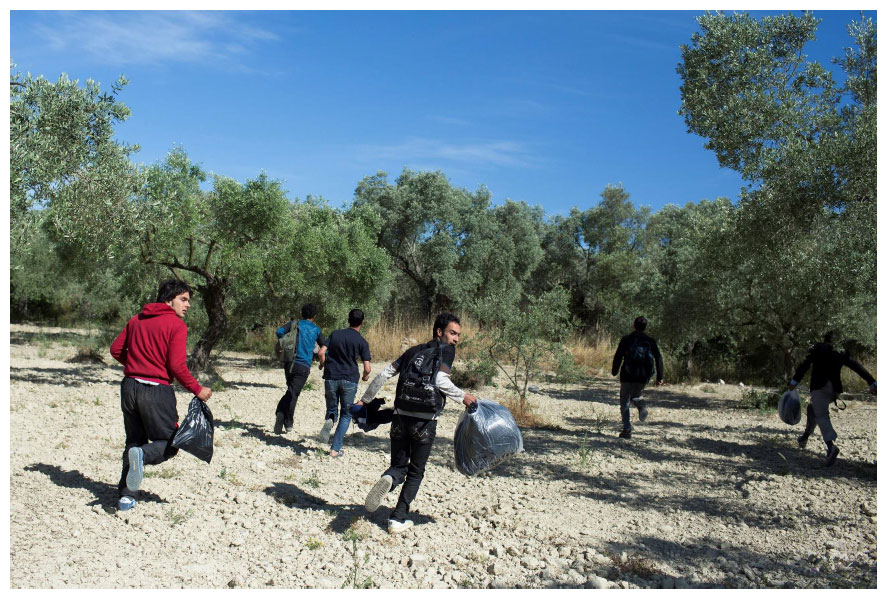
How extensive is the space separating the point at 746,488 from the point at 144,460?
5.90 m

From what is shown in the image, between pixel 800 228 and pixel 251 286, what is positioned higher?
pixel 800 228

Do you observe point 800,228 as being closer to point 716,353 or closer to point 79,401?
point 79,401

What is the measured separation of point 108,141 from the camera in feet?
31.9

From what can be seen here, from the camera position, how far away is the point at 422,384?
213 inches

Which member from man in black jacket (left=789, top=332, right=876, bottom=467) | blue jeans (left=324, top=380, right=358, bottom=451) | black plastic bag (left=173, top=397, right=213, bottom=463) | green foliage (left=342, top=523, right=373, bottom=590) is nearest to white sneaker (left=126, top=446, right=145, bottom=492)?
black plastic bag (left=173, top=397, right=213, bottom=463)

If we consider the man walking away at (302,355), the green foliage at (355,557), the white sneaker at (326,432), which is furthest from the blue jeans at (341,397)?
the green foliage at (355,557)

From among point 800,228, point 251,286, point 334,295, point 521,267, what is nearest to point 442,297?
Answer: point 521,267

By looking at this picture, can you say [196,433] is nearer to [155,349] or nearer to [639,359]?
[155,349]

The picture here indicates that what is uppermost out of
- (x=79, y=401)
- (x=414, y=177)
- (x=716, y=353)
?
(x=414, y=177)

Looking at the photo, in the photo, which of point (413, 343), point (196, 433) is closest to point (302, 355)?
point (196, 433)

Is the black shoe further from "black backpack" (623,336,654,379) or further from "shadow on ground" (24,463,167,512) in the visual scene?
"shadow on ground" (24,463,167,512)

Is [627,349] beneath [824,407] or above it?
above

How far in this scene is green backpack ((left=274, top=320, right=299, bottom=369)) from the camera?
9227 mm

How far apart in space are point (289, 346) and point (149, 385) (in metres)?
3.82
